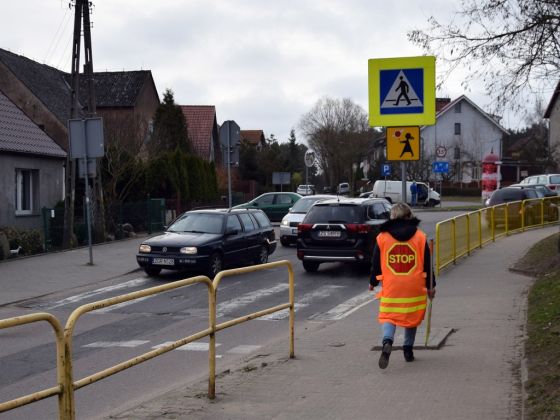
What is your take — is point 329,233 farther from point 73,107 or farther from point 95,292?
point 73,107

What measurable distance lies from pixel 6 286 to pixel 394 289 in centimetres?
1062

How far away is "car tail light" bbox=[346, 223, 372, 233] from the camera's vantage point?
1705 centimetres

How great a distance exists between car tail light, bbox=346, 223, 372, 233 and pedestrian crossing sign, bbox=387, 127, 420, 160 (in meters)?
7.70

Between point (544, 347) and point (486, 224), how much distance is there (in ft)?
48.9

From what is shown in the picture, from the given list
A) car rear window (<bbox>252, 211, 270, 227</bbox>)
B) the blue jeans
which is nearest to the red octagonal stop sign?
the blue jeans

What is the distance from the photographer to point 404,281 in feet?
25.7

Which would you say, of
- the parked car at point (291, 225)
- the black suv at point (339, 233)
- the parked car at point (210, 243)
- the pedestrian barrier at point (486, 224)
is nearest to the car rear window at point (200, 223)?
the parked car at point (210, 243)

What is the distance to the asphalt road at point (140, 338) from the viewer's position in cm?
519

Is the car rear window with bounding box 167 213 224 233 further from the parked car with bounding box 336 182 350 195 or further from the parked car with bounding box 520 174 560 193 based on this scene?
the parked car with bounding box 336 182 350 195

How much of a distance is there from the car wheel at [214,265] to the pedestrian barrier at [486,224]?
4.70 m

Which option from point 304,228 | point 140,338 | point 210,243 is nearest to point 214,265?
point 210,243

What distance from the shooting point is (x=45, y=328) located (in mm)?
4891

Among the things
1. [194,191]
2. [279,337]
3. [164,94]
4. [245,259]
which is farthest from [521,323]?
[164,94]

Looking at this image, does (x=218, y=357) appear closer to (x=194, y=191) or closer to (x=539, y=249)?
(x=539, y=249)
